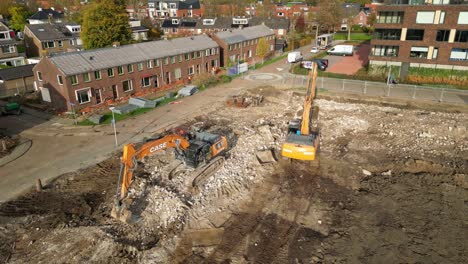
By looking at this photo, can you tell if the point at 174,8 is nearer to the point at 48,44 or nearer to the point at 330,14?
the point at 330,14

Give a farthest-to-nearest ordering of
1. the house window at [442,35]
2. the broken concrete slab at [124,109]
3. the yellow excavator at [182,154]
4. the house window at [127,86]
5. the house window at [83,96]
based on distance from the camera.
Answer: the house window at [442,35], the house window at [127,86], the house window at [83,96], the broken concrete slab at [124,109], the yellow excavator at [182,154]

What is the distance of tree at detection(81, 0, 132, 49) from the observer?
57875mm

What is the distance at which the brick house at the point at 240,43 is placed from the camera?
197ft

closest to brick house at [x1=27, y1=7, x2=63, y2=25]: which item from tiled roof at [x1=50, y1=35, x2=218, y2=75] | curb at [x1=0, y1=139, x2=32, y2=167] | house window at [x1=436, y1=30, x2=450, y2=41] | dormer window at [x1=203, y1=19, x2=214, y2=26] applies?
dormer window at [x1=203, y1=19, x2=214, y2=26]

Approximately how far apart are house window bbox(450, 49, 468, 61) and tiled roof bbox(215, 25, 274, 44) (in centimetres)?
3417

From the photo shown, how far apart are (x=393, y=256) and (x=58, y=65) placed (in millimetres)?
36710

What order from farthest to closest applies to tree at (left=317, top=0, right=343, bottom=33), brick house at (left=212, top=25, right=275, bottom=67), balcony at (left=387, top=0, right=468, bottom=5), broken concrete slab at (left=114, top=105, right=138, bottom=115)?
tree at (left=317, top=0, right=343, bottom=33) < brick house at (left=212, top=25, right=275, bottom=67) < balcony at (left=387, top=0, right=468, bottom=5) < broken concrete slab at (left=114, top=105, right=138, bottom=115)

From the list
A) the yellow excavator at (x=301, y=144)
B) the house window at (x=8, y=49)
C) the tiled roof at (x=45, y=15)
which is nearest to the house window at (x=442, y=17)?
the yellow excavator at (x=301, y=144)

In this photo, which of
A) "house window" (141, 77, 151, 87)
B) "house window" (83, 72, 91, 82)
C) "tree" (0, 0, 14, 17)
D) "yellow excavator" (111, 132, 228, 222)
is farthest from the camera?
"tree" (0, 0, 14, 17)

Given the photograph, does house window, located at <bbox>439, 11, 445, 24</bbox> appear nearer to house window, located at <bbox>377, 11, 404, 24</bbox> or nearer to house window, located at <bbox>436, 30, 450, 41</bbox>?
house window, located at <bbox>436, 30, 450, 41</bbox>

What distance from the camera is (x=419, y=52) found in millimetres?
47906

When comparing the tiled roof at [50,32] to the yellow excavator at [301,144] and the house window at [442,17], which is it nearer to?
the yellow excavator at [301,144]

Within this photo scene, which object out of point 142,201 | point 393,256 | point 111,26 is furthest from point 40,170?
point 111,26

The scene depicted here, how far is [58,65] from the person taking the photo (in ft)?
121
